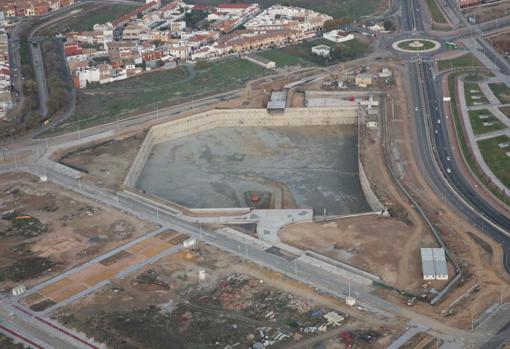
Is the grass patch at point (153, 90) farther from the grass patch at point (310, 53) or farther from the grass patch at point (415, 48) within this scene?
the grass patch at point (415, 48)

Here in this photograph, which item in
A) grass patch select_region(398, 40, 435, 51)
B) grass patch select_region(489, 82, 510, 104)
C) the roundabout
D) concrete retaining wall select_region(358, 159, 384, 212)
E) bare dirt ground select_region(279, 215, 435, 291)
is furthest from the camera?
grass patch select_region(398, 40, 435, 51)

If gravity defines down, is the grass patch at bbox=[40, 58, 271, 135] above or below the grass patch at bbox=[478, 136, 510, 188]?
above

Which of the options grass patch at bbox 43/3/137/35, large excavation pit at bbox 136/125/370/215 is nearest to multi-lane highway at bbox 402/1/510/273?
large excavation pit at bbox 136/125/370/215

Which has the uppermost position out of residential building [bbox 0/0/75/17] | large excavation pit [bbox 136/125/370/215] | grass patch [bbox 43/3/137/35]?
residential building [bbox 0/0/75/17]

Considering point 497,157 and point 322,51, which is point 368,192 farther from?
point 322,51

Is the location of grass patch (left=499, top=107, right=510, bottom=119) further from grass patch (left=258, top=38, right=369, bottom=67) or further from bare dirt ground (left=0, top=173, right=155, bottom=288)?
bare dirt ground (left=0, top=173, right=155, bottom=288)

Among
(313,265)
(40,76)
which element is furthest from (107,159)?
(40,76)

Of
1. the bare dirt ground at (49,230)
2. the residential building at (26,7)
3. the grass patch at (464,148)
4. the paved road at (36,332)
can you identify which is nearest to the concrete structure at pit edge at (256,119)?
the grass patch at (464,148)

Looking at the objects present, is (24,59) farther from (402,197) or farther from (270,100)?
(402,197)
